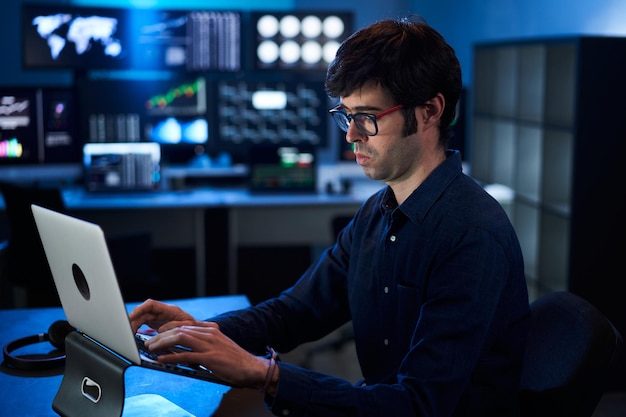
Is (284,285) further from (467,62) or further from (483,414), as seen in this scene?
(483,414)

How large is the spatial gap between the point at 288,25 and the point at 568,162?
6.33 ft

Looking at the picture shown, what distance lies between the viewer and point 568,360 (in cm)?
148

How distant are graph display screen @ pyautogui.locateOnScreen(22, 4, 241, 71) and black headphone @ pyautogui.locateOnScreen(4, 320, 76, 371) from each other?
3136 millimetres

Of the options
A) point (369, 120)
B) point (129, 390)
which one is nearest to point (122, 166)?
point (129, 390)

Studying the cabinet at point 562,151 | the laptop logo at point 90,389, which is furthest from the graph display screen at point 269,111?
the laptop logo at point 90,389

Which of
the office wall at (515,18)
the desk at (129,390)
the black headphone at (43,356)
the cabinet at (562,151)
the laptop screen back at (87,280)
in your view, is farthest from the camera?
the office wall at (515,18)

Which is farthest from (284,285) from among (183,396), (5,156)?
(183,396)

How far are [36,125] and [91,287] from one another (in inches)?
139

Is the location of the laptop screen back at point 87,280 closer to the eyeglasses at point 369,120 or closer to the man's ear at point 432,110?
the eyeglasses at point 369,120

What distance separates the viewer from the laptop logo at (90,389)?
145 cm

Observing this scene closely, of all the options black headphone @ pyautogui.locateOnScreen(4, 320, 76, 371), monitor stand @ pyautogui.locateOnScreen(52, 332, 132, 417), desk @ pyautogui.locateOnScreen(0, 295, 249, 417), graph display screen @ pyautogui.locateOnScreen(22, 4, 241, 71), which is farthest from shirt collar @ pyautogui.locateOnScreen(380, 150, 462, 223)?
graph display screen @ pyautogui.locateOnScreen(22, 4, 241, 71)

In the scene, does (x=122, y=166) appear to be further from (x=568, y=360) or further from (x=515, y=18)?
(x=568, y=360)

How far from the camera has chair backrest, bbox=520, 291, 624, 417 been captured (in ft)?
4.75

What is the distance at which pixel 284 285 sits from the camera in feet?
16.7
